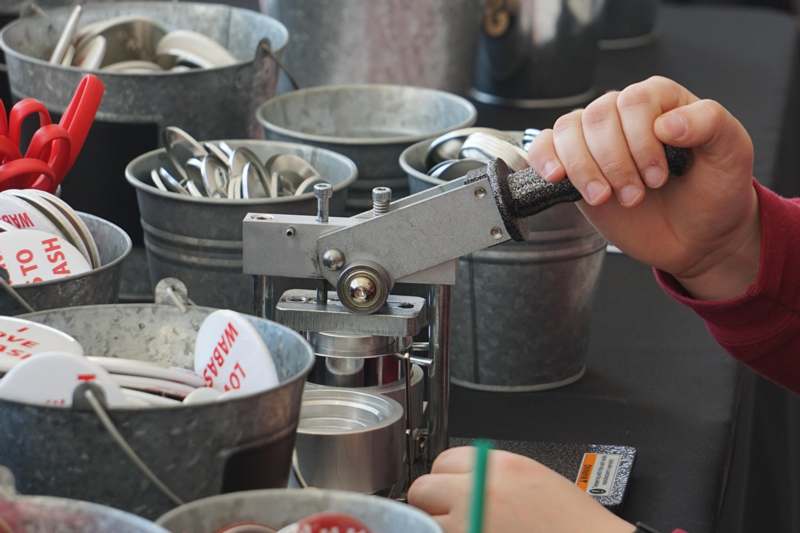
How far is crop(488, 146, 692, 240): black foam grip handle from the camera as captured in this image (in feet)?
2.06

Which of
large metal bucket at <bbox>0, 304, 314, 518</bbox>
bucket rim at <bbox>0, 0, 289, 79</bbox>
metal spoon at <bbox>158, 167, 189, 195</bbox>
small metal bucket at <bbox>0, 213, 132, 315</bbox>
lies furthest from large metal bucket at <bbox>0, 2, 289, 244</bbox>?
large metal bucket at <bbox>0, 304, 314, 518</bbox>

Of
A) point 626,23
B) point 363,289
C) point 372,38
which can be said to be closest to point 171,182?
point 363,289

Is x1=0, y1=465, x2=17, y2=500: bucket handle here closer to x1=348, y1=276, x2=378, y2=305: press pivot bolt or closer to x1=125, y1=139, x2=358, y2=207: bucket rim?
x1=348, y1=276, x2=378, y2=305: press pivot bolt

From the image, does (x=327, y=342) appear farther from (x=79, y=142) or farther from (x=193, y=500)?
(x=79, y=142)

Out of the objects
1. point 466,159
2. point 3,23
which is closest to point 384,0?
point 3,23

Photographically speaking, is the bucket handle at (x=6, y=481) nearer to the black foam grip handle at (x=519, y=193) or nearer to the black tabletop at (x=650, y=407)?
the black foam grip handle at (x=519, y=193)

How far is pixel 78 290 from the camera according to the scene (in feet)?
2.05

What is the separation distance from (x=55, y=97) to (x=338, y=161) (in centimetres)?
23

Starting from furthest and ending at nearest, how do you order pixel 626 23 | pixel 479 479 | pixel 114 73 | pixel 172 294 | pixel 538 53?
pixel 626 23, pixel 538 53, pixel 114 73, pixel 172 294, pixel 479 479

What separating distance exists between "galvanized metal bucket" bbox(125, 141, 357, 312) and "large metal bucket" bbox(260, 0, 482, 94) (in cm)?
42

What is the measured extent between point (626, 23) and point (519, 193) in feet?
4.37

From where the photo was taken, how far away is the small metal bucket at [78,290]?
605 millimetres

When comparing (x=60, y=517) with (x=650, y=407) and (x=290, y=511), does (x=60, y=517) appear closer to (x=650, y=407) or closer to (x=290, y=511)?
(x=290, y=511)

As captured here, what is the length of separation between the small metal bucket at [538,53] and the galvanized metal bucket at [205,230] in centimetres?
65
